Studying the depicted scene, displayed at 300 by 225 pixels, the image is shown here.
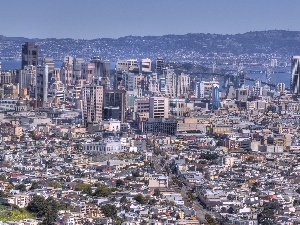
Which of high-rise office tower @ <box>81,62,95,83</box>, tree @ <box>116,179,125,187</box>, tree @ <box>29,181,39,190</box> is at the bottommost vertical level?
tree @ <box>116,179,125,187</box>

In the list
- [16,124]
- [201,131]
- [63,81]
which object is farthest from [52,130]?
[63,81]

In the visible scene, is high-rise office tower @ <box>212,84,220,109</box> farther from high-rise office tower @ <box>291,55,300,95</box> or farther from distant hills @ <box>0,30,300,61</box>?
distant hills @ <box>0,30,300,61</box>

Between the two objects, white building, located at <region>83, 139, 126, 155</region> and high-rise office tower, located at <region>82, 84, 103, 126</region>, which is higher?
high-rise office tower, located at <region>82, 84, 103, 126</region>

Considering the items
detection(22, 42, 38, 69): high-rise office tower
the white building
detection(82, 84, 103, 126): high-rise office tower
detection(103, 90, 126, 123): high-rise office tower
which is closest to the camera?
the white building

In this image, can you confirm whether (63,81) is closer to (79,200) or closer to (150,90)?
(150,90)

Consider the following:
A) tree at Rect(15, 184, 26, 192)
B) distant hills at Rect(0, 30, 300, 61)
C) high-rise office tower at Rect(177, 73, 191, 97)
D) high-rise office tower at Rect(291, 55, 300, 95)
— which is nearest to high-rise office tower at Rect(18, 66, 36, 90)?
high-rise office tower at Rect(177, 73, 191, 97)

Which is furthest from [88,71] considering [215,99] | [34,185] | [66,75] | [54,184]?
[34,185]

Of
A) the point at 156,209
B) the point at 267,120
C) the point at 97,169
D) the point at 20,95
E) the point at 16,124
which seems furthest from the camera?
the point at 20,95
